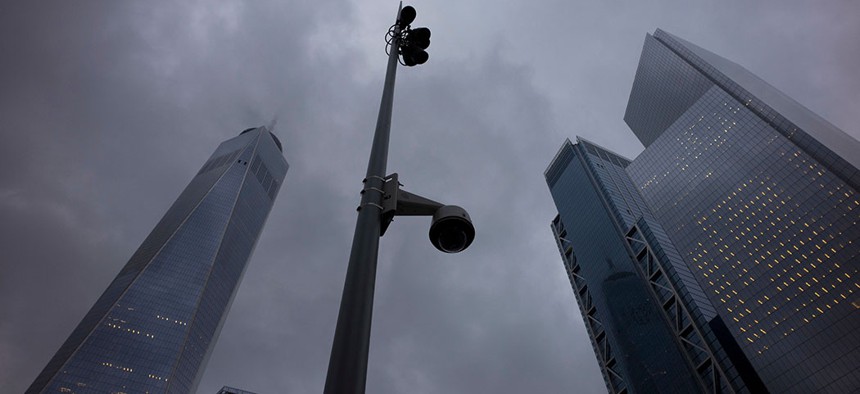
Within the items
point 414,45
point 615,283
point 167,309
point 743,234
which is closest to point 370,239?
point 414,45

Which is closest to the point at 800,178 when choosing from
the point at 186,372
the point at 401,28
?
the point at 401,28

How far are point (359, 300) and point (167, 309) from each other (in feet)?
552

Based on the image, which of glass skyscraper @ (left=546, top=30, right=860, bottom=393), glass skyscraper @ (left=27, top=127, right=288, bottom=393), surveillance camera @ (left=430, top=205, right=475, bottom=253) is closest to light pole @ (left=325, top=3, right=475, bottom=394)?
surveillance camera @ (left=430, top=205, right=475, bottom=253)

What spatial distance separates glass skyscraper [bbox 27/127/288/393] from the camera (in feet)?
422

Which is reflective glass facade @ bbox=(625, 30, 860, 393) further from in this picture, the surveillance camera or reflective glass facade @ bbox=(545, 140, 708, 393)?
the surveillance camera

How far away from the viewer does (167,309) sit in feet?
491

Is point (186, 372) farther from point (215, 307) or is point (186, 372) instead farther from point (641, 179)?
point (641, 179)

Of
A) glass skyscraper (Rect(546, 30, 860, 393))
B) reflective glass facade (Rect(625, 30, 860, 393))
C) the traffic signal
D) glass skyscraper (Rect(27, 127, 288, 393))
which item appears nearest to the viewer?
the traffic signal

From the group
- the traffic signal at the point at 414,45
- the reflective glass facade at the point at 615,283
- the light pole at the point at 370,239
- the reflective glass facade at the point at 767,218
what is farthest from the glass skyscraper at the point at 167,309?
the light pole at the point at 370,239

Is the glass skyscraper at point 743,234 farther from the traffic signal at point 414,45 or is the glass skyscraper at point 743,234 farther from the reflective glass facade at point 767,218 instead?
the traffic signal at point 414,45

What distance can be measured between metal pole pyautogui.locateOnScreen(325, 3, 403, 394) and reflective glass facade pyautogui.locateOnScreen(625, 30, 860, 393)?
325 ft

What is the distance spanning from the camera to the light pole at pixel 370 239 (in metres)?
4.07

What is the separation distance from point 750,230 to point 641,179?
38.6 meters

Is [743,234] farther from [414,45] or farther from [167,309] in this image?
[167,309]
